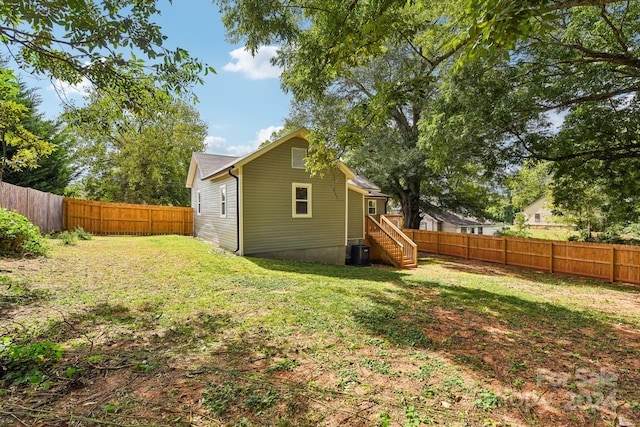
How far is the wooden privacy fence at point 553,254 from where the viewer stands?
9.45 m

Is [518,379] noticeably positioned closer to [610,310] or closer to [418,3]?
[610,310]

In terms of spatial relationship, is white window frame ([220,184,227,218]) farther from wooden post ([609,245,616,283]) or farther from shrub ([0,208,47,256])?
wooden post ([609,245,616,283])

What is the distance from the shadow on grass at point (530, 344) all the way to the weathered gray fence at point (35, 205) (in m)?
11.8

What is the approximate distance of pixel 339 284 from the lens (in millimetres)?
6949

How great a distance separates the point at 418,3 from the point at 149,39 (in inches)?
257

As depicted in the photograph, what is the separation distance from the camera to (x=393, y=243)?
13977 mm

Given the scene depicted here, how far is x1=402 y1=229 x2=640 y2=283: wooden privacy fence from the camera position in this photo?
31.0 ft

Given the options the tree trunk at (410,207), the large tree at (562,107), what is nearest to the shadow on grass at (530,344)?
the large tree at (562,107)

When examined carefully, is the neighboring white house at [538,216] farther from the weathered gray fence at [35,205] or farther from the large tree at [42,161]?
the large tree at [42,161]

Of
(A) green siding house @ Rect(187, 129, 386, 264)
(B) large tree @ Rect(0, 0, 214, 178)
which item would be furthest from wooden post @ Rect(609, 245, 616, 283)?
(B) large tree @ Rect(0, 0, 214, 178)

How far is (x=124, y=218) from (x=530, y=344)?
752 inches

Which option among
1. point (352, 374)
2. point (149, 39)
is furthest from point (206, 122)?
point (352, 374)

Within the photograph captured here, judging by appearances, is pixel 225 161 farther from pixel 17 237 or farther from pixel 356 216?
pixel 17 237

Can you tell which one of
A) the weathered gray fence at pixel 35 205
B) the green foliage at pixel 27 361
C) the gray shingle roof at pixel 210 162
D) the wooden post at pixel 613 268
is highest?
the gray shingle roof at pixel 210 162
